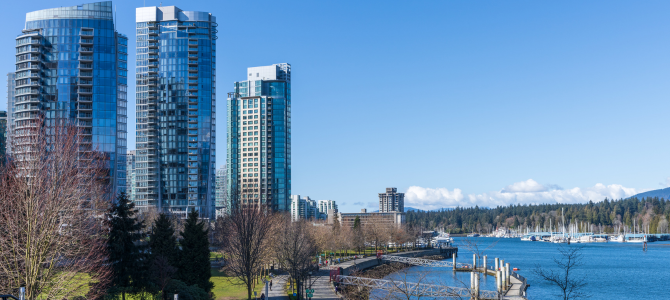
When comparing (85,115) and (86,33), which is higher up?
(86,33)

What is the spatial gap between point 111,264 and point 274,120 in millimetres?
155215

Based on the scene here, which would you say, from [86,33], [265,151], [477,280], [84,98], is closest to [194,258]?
[477,280]

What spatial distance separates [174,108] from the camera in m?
162

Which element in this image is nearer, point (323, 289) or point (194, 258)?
point (194, 258)

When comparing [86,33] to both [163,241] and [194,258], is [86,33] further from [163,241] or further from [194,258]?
[163,241]

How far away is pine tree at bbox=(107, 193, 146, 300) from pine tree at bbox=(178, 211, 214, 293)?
9472 millimetres

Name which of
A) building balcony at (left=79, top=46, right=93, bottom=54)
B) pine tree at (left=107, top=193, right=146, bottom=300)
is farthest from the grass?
building balcony at (left=79, top=46, right=93, bottom=54)

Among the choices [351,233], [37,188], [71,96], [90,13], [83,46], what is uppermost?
[90,13]

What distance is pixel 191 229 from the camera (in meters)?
57.1

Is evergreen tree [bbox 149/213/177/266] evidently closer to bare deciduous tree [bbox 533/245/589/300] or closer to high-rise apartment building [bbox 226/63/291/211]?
bare deciduous tree [bbox 533/245/589/300]

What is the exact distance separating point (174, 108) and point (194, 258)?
371 ft

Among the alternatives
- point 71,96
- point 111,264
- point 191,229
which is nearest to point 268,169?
point 71,96

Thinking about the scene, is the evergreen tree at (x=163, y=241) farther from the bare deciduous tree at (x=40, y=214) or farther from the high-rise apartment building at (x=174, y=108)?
the high-rise apartment building at (x=174, y=108)

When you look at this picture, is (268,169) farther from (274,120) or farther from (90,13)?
(90,13)
